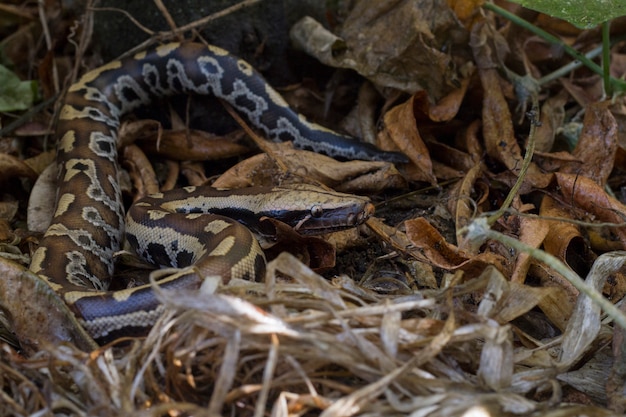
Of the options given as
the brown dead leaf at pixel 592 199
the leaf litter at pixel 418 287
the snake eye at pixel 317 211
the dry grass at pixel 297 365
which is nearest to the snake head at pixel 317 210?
the snake eye at pixel 317 211

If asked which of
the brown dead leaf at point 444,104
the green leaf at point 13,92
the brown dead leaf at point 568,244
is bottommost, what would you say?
the brown dead leaf at point 568,244

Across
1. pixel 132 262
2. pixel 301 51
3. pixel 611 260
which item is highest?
pixel 301 51

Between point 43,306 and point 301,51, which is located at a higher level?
point 301,51

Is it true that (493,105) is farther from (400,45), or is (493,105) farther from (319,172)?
(319,172)

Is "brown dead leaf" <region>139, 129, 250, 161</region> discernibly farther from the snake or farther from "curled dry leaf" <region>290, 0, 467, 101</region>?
"curled dry leaf" <region>290, 0, 467, 101</region>

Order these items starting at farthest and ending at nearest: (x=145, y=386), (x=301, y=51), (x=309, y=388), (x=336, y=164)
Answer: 1. (x=301, y=51)
2. (x=336, y=164)
3. (x=145, y=386)
4. (x=309, y=388)

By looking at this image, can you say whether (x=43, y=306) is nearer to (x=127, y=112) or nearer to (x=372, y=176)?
(x=372, y=176)

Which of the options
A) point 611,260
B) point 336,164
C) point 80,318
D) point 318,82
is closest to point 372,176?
point 336,164

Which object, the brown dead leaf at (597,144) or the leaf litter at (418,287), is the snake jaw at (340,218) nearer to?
the leaf litter at (418,287)
